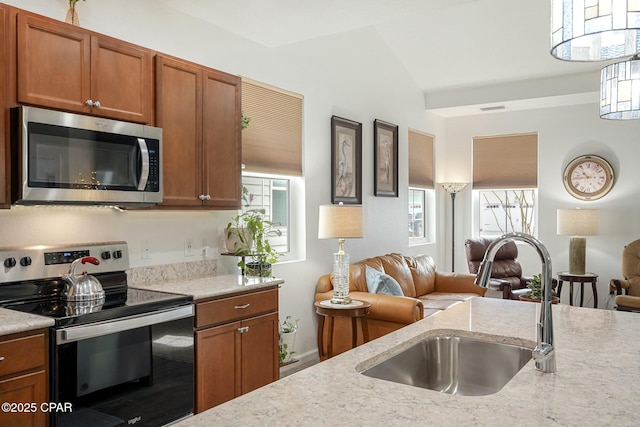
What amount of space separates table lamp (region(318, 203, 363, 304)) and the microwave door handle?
1.74m

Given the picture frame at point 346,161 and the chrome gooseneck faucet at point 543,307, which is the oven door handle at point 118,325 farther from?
the picture frame at point 346,161

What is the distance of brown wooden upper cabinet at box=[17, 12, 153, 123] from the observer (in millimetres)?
2419

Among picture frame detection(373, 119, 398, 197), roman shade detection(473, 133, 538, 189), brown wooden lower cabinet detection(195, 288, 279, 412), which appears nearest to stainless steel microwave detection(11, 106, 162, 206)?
brown wooden lower cabinet detection(195, 288, 279, 412)

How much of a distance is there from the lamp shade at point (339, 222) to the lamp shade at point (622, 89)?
6.76ft

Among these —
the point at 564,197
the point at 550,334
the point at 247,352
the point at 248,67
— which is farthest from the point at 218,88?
the point at 564,197

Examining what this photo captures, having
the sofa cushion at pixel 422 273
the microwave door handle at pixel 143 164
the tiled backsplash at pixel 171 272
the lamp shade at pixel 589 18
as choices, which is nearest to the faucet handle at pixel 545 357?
the lamp shade at pixel 589 18

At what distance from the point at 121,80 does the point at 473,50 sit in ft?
13.7

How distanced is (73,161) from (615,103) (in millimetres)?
2687

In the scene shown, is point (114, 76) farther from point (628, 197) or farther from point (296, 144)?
point (628, 197)

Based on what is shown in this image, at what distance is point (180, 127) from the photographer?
315 centimetres

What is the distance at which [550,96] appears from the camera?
6113mm

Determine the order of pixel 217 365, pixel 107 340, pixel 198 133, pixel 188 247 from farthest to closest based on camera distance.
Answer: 1. pixel 188 247
2. pixel 198 133
3. pixel 217 365
4. pixel 107 340

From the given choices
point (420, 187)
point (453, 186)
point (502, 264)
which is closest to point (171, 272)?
point (420, 187)

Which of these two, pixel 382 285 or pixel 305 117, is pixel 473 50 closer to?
pixel 305 117
